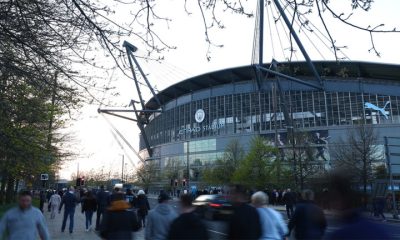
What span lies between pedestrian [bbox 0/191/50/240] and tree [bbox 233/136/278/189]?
4309cm

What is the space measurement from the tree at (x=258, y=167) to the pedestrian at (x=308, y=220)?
4160 cm

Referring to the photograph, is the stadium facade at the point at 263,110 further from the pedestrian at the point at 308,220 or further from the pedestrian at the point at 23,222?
the pedestrian at the point at 23,222

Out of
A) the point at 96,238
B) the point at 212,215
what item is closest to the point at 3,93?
the point at 96,238

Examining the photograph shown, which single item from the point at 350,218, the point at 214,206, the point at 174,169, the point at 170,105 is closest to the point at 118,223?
the point at 350,218

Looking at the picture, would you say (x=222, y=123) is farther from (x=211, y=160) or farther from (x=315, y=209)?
(x=315, y=209)

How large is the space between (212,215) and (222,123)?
6286 centimetres

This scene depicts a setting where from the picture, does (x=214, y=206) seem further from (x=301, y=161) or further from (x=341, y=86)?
(x=341, y=86)

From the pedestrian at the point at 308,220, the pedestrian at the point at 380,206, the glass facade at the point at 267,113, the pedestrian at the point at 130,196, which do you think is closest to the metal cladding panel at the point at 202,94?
the glass facade at the point at 267,113

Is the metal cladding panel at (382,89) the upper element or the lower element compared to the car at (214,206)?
upper

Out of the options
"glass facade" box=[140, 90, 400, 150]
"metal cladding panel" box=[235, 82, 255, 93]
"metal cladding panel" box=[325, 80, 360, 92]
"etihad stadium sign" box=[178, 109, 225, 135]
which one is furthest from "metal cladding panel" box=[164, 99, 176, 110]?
"metal cladding panel" box=[325, 80, 360, 92]

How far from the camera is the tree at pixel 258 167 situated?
51.0 meters

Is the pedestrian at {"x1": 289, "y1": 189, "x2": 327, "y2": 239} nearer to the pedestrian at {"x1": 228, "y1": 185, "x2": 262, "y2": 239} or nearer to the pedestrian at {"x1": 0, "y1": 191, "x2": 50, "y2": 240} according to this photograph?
the pedestrian at {"x1": 228, "y1": 185, "x2": 262, "y2": 239}

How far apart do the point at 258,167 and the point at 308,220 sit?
44910mm

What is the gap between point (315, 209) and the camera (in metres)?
7.63
